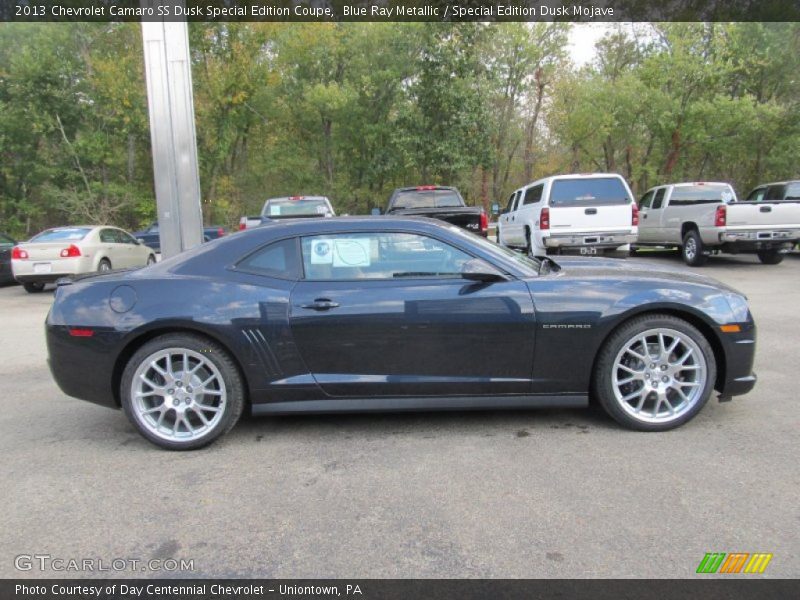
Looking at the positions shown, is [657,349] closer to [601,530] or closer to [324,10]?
[601,530]

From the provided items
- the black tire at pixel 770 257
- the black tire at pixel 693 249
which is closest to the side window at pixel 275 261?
the black tire at pixel 693 249

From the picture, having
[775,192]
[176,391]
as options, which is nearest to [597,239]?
[775,192]

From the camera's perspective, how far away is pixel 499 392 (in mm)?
3701

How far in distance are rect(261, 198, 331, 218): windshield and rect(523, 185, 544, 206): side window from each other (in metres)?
4.47

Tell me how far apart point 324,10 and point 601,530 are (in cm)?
2884

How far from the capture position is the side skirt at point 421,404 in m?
3.69

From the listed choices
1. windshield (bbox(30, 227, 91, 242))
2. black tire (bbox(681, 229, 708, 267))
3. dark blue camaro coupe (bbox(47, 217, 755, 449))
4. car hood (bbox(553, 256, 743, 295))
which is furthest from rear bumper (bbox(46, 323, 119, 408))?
black tire (bbox(681, 229, 708, 267))

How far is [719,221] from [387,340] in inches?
414

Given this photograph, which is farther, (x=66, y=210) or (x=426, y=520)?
(x=66, y=210)

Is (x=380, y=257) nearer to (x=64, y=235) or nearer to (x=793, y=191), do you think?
(x=64, y=235)

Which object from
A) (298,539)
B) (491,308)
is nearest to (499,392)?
(491,308)

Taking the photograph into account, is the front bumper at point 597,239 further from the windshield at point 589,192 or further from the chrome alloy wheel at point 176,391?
the chrome alloy wheel at point 176,391

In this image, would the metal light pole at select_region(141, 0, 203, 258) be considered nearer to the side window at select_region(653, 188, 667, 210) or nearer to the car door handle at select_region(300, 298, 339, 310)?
the car door handle at select_region(300, 298, 339, 310)

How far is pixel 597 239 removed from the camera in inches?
431
